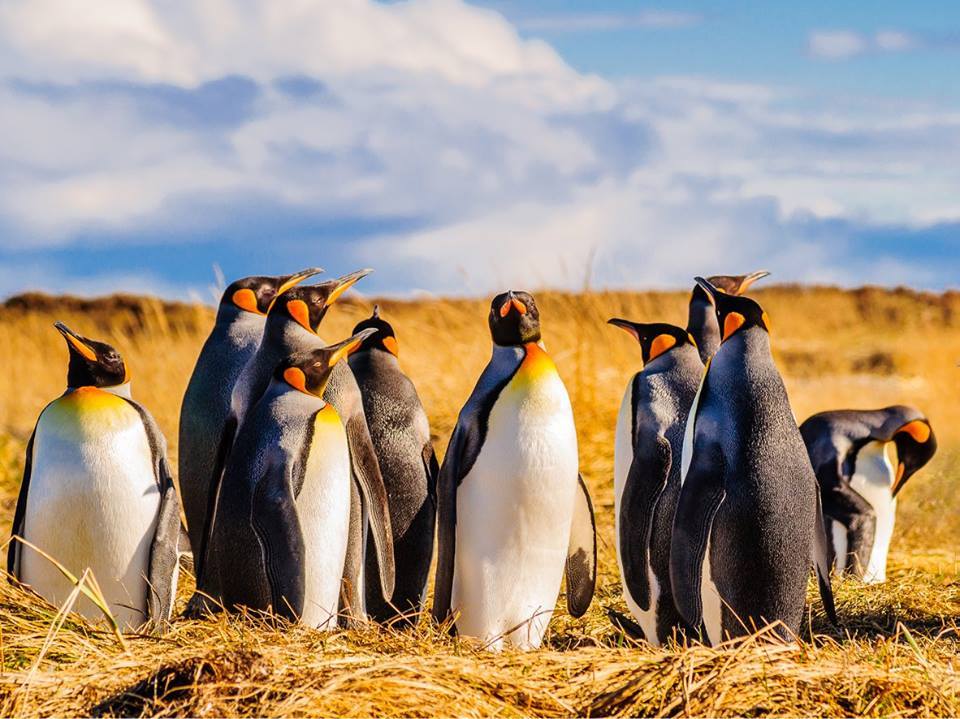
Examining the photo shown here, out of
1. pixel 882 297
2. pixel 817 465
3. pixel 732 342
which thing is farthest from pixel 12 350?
pixel 882 297

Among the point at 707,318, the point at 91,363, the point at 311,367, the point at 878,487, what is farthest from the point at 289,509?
the point at 878,487

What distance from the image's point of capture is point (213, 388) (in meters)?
5.58

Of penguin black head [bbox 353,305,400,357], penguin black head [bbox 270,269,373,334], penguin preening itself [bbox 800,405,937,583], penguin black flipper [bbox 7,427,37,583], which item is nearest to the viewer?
penguin black flipper [bbox 7,427,37,583]

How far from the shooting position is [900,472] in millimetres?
7594

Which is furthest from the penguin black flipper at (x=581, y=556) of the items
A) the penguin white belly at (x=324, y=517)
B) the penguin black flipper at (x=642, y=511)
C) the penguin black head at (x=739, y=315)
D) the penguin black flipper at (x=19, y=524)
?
the penguin black flipper at (x=19, y=524)

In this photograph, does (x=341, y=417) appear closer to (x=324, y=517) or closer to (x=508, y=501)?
Result: (x=324, y=517)

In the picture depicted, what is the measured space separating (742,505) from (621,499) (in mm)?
770

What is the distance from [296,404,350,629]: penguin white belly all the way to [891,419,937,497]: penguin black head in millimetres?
4226

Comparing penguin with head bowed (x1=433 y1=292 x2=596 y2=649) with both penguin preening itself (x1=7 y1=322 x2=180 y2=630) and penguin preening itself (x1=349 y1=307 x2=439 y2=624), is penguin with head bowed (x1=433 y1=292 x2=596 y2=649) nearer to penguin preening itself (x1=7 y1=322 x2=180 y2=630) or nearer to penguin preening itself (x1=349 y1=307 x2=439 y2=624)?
penguin preening itself (x1=349 y1=307 x2=439 y2=624)

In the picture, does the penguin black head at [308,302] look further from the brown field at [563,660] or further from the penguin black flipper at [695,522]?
the penguin black flipper at [695,522]

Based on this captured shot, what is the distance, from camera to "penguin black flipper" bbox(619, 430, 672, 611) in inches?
185

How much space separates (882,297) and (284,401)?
38.8m

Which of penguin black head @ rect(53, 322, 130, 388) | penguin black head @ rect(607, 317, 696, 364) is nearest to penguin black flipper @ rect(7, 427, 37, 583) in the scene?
penguin black head @ rect(53, 322, 130, 388)

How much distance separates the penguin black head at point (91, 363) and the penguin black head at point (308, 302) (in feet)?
2.24
